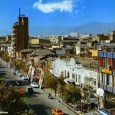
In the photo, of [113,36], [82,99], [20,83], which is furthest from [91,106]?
[113,36]

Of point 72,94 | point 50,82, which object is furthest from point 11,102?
point 50,82

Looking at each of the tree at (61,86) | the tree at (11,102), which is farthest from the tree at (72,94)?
the tree at (11,102)

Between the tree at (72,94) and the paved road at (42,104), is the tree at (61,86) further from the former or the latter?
the tree at (72,94)

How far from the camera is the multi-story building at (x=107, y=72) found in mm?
51281

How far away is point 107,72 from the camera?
52844 millimetres

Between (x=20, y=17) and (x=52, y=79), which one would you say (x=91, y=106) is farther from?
(x=20, y=17)

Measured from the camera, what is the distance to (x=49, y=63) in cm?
9131

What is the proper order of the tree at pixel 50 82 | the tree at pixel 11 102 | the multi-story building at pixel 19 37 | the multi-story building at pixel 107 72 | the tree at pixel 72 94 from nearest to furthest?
the tree at pixel 11 102
the multi-story building at pixel 107 72
the tree at pixel 72 94
the tree at pixel 50 82
the multi-story building at pixel 19 37

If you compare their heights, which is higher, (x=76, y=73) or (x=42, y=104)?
(x=76, y=73)

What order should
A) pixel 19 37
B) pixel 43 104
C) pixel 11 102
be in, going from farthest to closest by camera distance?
pixel 19 37, pixel 43 104, pixel 11 102

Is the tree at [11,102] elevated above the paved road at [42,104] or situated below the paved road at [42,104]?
above

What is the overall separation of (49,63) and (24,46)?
8827 cm

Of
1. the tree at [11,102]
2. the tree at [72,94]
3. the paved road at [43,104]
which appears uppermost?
the tree at [11,102]

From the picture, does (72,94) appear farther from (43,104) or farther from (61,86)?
(61,86)
